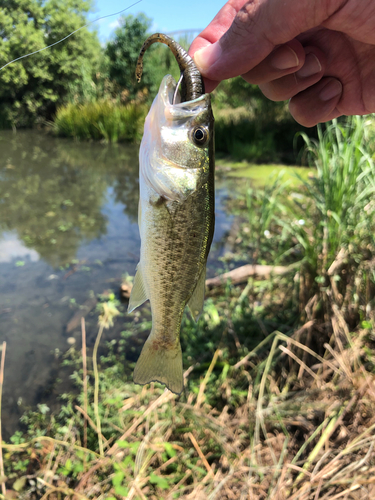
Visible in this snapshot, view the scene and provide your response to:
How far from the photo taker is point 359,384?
2402 millimetres

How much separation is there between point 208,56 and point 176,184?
2.39 ft

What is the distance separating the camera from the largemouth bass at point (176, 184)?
121cm

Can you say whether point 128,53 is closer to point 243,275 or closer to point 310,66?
point 243,275

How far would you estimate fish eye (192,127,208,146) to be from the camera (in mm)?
1220

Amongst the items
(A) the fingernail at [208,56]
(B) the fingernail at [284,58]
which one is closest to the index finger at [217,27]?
(A) the fingernail at [208,56]

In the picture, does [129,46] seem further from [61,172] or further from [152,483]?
[152,483]

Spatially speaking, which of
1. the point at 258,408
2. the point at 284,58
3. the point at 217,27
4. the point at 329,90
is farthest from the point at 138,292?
the point at 329,90

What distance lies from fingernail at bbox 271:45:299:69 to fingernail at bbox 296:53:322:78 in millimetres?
267

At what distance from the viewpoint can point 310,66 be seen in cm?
187

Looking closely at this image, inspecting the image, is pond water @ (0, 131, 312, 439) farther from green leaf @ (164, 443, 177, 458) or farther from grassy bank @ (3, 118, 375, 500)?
green leaf @ (164, 443, 177, 458)

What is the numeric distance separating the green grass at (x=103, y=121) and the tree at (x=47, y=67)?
11.2 ft

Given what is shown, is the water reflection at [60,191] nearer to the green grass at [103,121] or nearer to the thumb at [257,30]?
the green grass at [103,121]

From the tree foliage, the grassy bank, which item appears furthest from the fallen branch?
the tree foliage

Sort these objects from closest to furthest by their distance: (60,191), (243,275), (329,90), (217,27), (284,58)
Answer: (284,58) < (217,27) < (329,90) < (243,275) < (60,191)
